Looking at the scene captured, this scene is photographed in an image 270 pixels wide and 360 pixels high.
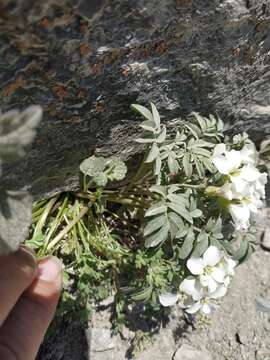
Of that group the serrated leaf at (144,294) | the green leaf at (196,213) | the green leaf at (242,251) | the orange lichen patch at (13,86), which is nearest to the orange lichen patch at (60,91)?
the orange lichen patch at (13,86)

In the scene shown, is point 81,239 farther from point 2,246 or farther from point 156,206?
point 2,246

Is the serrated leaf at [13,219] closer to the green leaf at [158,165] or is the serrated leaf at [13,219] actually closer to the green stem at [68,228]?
the green leaf at [158,165]

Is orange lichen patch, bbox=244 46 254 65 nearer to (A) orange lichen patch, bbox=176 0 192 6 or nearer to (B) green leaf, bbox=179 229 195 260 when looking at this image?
(A) orange lichen patch, bbox=176 0 192 6

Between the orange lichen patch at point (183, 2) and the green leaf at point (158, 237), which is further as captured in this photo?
the green leaf at point (158, 237)

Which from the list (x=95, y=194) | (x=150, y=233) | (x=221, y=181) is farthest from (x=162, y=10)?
(x=95, y=194)

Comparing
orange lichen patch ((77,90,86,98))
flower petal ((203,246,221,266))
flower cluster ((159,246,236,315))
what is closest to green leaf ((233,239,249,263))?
flower cluster ((159,246,236,315))

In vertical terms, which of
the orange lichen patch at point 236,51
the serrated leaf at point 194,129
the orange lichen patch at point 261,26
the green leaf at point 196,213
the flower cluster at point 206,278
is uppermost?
the orange lichen patch at point 261,26

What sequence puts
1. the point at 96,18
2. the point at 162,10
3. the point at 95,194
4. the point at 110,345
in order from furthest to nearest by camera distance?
1. the point at 110,345
2. the point at 95,194
3. the point at 162,10
4. the point at 96,18
